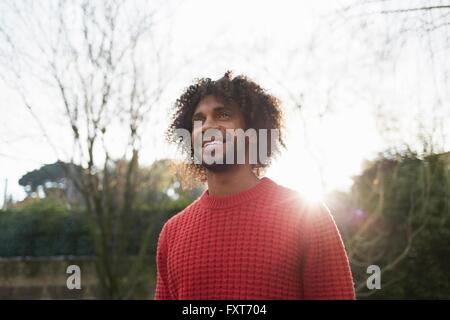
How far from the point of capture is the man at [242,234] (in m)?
1.36

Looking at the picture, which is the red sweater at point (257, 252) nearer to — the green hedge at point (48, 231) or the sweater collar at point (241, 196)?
the sweater collar at point (241, 196)

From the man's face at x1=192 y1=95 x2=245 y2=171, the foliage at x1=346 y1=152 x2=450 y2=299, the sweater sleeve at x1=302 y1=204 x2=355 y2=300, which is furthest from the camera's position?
the foliage at x1=346 y1=152 x2=450 y2=299

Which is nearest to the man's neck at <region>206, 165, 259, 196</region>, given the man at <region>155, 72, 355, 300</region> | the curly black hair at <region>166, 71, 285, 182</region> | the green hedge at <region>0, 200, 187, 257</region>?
the man at <region>155, 72, 355, 300</region>

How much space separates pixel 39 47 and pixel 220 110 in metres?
4.67

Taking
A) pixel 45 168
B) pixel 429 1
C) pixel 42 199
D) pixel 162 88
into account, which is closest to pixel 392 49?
pixel 429 1

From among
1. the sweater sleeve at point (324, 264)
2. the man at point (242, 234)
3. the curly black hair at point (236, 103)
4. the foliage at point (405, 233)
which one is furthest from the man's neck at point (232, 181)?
the foliage at point (405, 233)

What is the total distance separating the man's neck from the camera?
1617 millimetres

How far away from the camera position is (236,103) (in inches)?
68.4

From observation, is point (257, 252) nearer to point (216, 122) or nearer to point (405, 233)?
point (216, 122)

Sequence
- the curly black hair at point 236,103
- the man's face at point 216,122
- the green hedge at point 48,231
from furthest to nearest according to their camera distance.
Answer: the green hedge at point 48,231
the curly black hair at point 236,103
the man's face at point 216,122

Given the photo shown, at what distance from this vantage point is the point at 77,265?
28.5ft

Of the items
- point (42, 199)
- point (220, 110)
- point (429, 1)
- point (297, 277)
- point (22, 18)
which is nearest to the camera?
point (297, 277)

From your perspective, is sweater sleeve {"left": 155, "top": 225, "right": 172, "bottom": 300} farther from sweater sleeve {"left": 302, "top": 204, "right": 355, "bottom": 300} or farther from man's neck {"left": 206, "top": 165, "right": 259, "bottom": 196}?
sweater sleeve {"left": 302, "top": 204, "right": 355, "bottom": 300}

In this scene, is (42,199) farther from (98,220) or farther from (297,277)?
(297,277)
